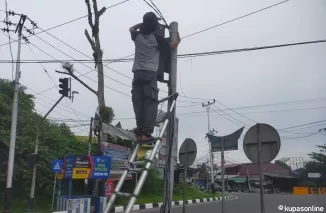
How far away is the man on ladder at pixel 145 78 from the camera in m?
3.88

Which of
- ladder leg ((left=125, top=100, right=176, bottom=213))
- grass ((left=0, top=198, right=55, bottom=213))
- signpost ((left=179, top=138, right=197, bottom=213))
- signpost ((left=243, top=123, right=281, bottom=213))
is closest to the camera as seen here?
ladder leg ((left=125, top=100, right=176, bottom=213))

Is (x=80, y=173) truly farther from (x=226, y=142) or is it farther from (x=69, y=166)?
(x=226, y=142)

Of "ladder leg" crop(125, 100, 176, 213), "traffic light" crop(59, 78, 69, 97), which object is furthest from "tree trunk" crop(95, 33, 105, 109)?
"ladder leg" crop(125, 100, 176, 213)

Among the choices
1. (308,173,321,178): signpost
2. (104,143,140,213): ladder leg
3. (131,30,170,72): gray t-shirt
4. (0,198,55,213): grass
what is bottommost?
(0,198,55,213): grass

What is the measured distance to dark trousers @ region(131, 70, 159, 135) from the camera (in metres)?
3.88

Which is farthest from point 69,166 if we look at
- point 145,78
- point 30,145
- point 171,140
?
point 145,78

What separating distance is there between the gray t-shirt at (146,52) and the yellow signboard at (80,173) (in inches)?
254

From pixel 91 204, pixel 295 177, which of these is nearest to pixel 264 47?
pixel 91 204

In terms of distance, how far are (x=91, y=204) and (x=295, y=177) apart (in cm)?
5200

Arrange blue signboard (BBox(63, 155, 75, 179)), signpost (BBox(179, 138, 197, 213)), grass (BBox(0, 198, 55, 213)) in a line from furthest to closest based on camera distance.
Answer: grass (BBox(0, 198, 55, 213)), blue signboard (BBox(63, 155, 75, 179)), signpost (BBox(179, 138, 197, 213))

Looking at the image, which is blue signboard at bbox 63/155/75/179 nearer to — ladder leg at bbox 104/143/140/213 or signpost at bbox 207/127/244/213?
signpost at bbox 207/127/244/213

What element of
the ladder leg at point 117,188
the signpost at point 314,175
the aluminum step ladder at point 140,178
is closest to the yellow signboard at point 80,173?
the aluminum step ladder at point 140,178

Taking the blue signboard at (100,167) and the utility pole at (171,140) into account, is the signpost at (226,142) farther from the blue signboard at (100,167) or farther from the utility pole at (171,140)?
the utility pole at (171,140)

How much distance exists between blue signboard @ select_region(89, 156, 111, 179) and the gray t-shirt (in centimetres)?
565
